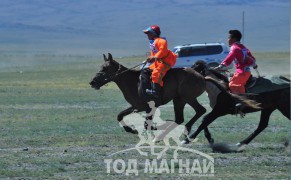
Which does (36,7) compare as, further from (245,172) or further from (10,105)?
(245,172)

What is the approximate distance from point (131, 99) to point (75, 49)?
99.7 m

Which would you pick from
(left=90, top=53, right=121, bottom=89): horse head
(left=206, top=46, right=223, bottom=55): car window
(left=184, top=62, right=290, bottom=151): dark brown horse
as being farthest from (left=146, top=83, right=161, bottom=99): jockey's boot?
(left=206, top=46, right=223, bottom=55): car window

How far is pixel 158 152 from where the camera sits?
13562 millimetres

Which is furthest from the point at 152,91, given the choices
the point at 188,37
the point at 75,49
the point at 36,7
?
the point at 36,7

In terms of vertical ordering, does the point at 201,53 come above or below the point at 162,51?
below

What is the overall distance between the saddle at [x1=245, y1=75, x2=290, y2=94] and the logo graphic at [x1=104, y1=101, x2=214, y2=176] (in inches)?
57.6

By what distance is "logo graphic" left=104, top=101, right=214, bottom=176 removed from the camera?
1180cm

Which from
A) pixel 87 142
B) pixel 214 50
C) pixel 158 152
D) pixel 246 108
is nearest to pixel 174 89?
pixel 246 108

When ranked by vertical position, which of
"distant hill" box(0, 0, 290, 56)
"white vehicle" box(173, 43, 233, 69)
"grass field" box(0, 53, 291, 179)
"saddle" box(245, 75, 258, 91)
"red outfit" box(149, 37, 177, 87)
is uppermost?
"red outfit" box(149, 37, 177, 87)

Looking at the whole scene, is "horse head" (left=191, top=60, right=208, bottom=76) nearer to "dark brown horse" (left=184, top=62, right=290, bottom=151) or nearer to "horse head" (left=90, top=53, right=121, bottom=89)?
"dark brown horse" (left=184, top=62, right=290, bottom=151)

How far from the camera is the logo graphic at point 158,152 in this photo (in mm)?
11797

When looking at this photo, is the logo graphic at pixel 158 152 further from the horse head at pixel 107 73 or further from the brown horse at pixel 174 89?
the horse head at pixel 107 73

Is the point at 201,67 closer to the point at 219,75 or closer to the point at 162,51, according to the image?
the point at 219,75

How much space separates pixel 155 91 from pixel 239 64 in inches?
67.1
